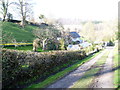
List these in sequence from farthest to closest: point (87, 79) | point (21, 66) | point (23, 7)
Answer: point (23, 7), point (87, 79), point (21, 66)

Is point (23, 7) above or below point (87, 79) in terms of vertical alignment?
above

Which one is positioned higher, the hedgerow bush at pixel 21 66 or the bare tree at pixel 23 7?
the bare tree at pixel 23 7

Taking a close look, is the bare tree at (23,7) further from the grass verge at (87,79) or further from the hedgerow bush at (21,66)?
the grass verge at (87,79)

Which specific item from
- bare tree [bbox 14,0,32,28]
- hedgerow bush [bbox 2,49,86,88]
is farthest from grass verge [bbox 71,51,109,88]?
bare tree [bbox 14,0,32,28]

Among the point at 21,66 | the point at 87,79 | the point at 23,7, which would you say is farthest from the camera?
the point at 23,7

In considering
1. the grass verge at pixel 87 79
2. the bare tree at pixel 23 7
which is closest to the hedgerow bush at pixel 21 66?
the grass verge at pixel 87 79

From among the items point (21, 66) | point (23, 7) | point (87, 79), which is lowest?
point (87, 79)

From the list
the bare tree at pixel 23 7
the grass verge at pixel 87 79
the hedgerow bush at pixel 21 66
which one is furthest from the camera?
the bare tree at pixel 23 7

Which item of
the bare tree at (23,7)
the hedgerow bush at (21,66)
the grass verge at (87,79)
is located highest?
the bare tree at (23,7)

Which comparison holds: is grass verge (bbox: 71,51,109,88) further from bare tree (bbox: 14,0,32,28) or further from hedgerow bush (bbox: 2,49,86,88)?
bare tree (bbox: 14,0,32,28)

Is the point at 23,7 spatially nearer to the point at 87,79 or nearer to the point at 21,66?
the point at 21,66

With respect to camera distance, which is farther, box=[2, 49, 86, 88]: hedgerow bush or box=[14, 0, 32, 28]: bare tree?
box=[14, 0, 32, 28]: bare tree

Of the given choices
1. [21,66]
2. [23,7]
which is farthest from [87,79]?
[23,7]

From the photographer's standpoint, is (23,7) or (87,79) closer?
(87,79)
